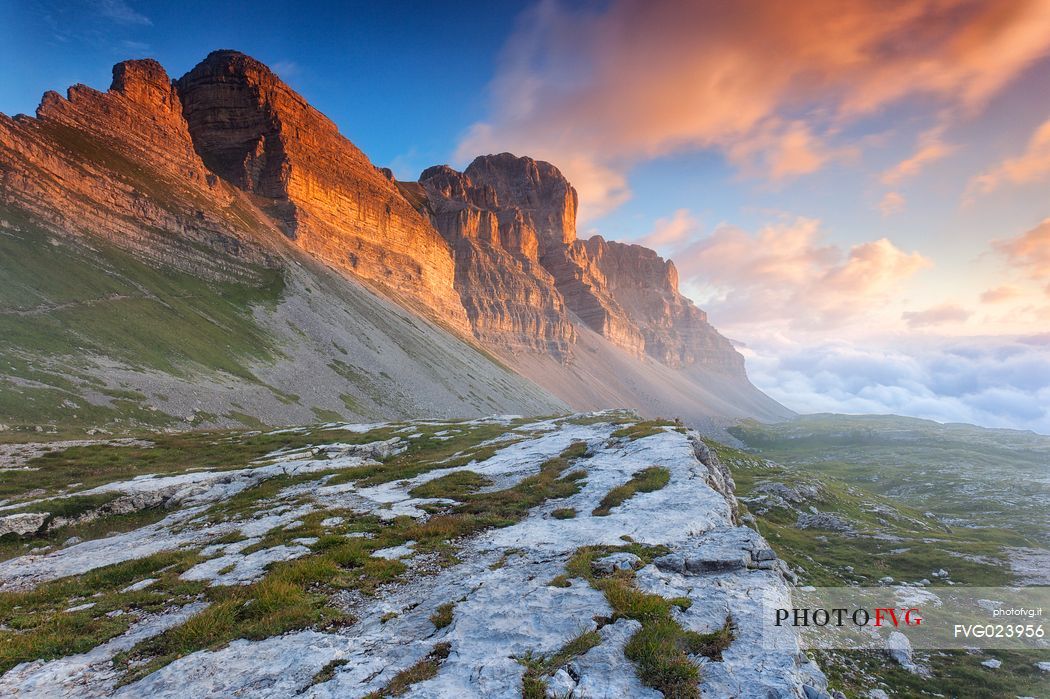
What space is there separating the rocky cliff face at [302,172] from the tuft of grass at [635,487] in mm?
135438

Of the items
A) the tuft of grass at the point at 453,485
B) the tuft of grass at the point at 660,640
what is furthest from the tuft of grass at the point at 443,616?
the tuft of grass at the point at 453,485

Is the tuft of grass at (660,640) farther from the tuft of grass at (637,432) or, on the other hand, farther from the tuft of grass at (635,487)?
the tuft of grass at (637,432)

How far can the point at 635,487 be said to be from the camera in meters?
19.2

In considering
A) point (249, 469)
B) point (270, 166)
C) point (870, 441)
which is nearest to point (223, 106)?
point (270, 166)

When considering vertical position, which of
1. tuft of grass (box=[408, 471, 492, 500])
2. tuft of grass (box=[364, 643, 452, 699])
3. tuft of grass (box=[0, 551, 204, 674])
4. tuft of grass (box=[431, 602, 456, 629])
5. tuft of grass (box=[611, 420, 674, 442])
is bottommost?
tuft of grass (box=[0, 551, 204, 674])

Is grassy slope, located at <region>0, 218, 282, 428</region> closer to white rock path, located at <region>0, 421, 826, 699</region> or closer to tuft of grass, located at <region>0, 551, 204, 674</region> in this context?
tuft of grass, located at <region>0, 551, 204, 674</region>

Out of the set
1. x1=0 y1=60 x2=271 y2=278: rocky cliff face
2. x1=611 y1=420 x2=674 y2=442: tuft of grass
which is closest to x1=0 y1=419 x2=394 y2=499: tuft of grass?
x1=611 y1=420 x2=674 y2=442: tuft of grass

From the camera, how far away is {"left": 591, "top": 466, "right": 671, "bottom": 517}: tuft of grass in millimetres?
17564

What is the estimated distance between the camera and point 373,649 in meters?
8.50

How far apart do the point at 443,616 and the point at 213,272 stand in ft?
385

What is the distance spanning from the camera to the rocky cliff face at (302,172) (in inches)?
5531

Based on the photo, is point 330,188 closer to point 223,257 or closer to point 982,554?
point 223,257

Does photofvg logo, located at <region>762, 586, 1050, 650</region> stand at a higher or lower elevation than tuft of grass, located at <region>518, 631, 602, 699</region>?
lower

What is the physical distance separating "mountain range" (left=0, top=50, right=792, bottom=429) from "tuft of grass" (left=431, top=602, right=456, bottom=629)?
5092cm
